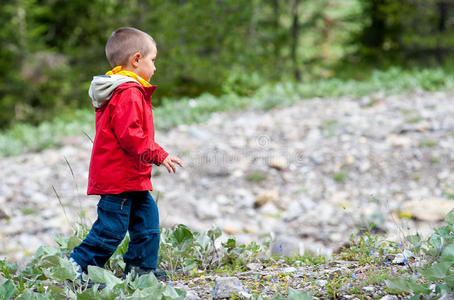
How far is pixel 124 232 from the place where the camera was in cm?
265

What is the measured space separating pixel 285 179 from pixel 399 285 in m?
3.90

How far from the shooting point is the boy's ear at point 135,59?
270cm

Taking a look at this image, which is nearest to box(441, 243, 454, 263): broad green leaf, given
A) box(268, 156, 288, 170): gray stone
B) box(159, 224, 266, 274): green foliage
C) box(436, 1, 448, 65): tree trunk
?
box(159, 224, 266, 274): green foliage

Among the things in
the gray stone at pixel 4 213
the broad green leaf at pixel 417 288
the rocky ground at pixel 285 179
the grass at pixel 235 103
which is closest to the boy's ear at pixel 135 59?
the broad green leaf at pixel 417 288

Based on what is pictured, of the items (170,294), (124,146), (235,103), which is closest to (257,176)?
Answer: (235,103)

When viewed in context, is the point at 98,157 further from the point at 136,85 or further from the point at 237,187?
the point at 237,187

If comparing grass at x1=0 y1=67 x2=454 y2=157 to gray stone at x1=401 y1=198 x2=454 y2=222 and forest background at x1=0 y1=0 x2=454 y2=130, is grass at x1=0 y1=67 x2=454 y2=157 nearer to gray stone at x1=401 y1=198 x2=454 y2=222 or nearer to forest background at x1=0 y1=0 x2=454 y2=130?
forest background at x1=0 y1=0 x2=454 y2=130

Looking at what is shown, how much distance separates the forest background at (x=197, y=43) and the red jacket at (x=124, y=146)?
8.58 meters

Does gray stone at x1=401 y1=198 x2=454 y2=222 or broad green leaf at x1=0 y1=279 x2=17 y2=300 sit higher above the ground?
broad green leaf at x1=0 y1=279 x2=17 y2=300

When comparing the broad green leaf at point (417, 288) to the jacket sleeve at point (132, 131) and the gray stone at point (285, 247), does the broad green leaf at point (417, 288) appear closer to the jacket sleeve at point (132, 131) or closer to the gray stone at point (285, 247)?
the jacket sleeve at point (132, 131)

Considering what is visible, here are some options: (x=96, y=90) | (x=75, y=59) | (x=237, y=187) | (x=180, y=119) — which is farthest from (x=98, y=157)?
(x=75, y=59)

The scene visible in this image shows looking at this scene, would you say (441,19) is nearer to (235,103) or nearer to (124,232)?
(235,103)

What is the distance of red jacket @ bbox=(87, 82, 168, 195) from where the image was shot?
2.54 metres

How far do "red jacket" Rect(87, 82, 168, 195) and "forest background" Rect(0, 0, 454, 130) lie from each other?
28.2 ft
